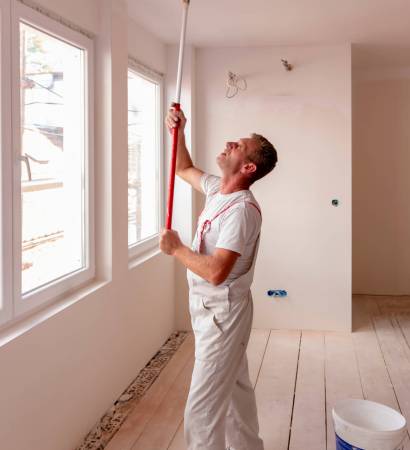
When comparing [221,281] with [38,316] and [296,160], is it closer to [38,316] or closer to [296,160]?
[38,316]

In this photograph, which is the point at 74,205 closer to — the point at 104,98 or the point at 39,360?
the point at 104,98

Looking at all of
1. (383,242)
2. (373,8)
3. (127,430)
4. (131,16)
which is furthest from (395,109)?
(127,430)

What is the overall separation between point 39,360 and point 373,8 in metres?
2.81

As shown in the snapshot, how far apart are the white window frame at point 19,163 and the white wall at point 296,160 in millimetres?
1769

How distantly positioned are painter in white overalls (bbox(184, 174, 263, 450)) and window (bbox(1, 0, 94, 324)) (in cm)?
76

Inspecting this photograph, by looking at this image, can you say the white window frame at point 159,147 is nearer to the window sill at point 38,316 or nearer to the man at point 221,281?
the window sill at point 38,316

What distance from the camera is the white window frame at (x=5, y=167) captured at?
2.29 meters

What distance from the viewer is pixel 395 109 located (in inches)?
237


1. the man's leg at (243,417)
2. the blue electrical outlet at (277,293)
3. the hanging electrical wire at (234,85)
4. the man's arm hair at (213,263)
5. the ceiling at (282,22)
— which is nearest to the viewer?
the man's arm hair at (213,263)

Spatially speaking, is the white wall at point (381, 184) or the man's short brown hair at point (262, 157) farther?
the white wall at point (381, 184)

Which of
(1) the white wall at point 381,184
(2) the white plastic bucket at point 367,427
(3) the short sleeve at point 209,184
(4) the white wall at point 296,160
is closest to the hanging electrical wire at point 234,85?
(4) the white wall at point 296,160

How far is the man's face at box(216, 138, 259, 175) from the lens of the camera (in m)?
2.40

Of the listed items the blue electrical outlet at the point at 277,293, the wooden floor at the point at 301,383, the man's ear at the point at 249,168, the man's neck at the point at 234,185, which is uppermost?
the man's ear at the point at 249,168

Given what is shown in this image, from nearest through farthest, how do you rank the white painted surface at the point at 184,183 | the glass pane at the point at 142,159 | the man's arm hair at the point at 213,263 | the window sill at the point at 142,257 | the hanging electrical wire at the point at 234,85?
the man's arm hair at the point at 213,263 < the window sill at the point at 142,257 < the glass pane at the point at 142,159 < the white painted surface at the point at 184,183 < the hanging electrical wire at the point at 234,85
